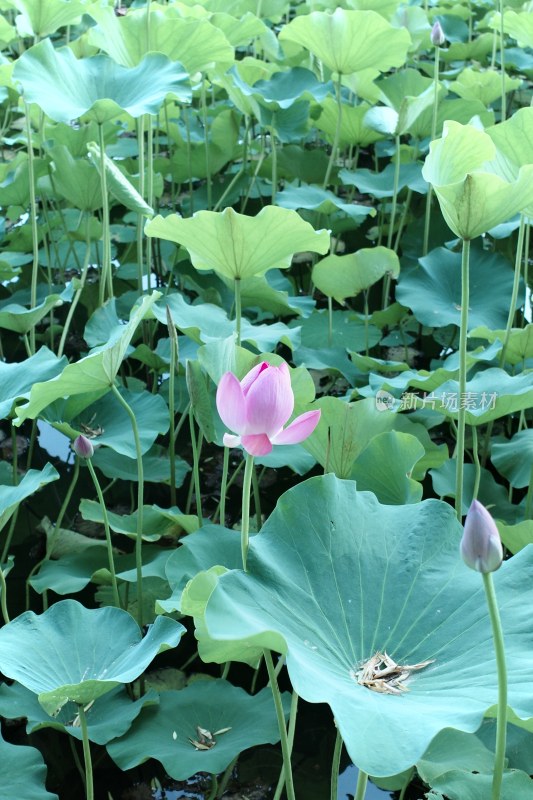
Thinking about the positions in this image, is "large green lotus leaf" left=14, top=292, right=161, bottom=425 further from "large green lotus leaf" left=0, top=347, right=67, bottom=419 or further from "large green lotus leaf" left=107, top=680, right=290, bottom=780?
"large green lotus leaf" left=107, top=680, right=290, bottom=780

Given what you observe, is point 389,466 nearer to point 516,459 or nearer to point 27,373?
point 516,459

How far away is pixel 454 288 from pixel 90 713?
1367 mm

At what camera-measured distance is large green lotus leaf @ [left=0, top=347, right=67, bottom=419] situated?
1552 millimetres

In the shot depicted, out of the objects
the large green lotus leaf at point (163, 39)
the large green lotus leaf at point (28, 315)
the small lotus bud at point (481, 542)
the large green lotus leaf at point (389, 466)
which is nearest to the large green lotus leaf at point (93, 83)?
the large green lotus leaf at point (163, 39)

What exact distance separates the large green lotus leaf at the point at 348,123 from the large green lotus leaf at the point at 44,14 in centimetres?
76

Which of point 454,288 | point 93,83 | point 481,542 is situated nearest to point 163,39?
point 93,83

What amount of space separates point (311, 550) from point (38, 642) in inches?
15.3

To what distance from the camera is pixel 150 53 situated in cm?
203

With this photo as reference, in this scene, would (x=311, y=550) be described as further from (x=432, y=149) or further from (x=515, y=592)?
(x=432, y=149)

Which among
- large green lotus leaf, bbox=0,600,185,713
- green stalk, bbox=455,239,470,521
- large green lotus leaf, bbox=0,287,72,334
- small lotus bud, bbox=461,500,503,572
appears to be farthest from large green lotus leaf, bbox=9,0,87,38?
small lotus bud, bbox=461,500,503,572

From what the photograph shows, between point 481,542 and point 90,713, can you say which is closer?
point 481,542

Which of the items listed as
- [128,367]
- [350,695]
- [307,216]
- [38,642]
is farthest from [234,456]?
[350,695]

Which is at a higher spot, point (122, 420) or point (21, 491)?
point (21, 491)

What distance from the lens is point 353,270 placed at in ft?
6.65
